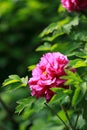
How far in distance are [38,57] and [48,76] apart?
292cm

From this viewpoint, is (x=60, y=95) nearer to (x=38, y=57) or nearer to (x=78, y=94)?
(x=78, y=94)

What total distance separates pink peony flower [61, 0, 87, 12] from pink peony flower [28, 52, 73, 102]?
449 mm

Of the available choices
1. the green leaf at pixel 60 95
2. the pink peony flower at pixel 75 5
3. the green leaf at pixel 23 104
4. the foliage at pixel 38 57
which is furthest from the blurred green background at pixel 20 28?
the green leaf at pixel 60 95

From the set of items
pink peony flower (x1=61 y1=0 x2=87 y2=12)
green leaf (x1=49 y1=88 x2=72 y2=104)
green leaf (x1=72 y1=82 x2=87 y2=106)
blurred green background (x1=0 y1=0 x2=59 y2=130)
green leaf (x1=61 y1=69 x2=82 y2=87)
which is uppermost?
blurred green background (x1=0 y1=0 x2=59 y2=130)

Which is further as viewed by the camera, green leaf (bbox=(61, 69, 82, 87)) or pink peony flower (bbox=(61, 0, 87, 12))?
pink peony flower (bbox=(61, 0, 87, 12))

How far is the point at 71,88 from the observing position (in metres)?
2.29

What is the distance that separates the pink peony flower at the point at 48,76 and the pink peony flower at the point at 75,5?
449 millimetres

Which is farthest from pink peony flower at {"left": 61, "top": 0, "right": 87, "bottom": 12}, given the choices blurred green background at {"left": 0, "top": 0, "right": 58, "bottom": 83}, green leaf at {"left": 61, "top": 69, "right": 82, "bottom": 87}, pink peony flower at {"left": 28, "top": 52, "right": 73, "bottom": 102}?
blurred green background at {"left": 0, "top": 0, "right": 58, "bottom": 83}

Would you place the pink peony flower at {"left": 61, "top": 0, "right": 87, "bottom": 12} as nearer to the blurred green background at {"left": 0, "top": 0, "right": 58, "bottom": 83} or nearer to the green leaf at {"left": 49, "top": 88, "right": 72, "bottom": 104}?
the green leaf at {"left": 49, "top": 88, "right": 72, "bottom": 104}

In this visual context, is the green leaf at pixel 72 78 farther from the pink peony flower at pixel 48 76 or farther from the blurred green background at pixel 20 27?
the blurred green background at pixel 20 27

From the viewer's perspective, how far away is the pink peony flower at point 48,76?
7.49 ft

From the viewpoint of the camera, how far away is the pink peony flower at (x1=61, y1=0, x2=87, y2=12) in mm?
2674

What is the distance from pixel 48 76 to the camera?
7.49 feet

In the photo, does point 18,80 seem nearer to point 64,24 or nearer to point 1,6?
point 64,24
